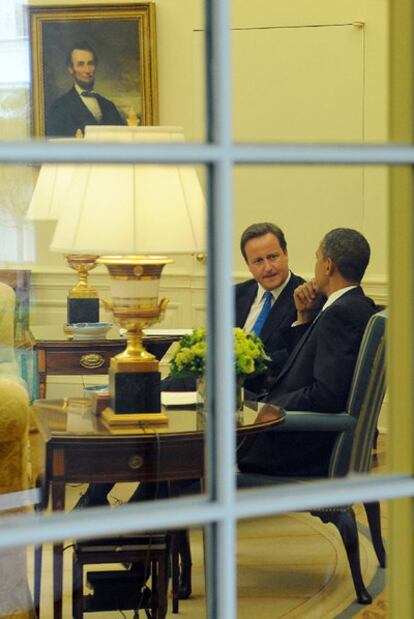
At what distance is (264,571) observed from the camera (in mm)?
1215

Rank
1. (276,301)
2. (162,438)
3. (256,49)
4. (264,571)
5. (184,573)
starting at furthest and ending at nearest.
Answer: (256,49), (276,301), (162,438), (184,573), (264,571)

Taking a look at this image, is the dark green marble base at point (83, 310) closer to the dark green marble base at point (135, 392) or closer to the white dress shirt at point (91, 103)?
the dark green marble base at point (135, 392)

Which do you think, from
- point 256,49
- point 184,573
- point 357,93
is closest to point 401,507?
point 184,573

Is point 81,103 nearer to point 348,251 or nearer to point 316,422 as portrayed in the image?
point 348,251

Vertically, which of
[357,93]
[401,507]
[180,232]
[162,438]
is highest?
[357,93]

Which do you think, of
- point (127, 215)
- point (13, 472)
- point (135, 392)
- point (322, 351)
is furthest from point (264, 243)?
point (13, 472)

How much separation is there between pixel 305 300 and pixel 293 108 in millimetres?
302

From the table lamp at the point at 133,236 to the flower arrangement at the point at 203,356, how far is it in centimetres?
6

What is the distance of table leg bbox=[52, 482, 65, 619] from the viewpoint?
3.74 feet

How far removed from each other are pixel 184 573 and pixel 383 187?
0.73m

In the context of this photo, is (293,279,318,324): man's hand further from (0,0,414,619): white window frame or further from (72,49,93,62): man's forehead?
(72,49,93,62): man's forehead

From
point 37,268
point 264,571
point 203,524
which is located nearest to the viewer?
point 203,524

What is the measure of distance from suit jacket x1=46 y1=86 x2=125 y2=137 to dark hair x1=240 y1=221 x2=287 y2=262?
34 cm

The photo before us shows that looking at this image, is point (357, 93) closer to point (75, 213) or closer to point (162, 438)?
point (75, 213)
